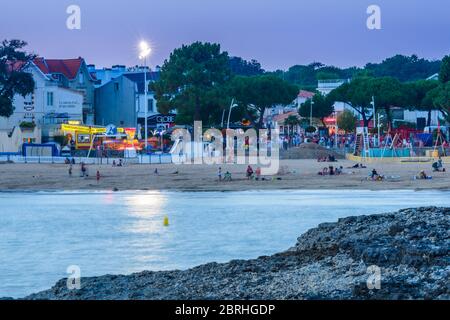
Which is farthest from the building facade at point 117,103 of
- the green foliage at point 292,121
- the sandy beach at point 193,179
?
the sandy beach at point 193,179

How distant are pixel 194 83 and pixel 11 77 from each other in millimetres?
13385

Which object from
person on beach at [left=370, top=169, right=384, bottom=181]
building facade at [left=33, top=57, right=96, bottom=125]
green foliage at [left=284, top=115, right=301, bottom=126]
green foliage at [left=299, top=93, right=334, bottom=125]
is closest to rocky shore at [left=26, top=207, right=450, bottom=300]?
person on beach at [left=370, top=169, right=384, bottom=181]

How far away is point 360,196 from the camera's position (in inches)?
1524

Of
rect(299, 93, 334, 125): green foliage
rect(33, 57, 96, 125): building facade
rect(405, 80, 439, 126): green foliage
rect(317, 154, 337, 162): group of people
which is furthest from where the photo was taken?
rect(299, 93, 334, 125): green foliage

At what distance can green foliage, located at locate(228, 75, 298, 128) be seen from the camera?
8412 cm

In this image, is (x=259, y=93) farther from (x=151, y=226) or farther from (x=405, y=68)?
(x=405, y=68)

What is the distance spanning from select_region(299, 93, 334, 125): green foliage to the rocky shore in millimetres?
82713

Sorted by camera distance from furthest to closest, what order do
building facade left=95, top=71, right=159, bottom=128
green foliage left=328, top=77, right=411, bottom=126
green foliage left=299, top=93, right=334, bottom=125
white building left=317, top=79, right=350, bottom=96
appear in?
white building left=317, top=79, right=350, bottom=96 < green foliage left=299, top=93, right=334, bottom=125 < building facade left=95, top=71, right=159, bottom=128 < green foliage left=328, top=77, right=411, bottom=126

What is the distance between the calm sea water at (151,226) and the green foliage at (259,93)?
4290 cm

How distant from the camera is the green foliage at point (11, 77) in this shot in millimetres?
69500

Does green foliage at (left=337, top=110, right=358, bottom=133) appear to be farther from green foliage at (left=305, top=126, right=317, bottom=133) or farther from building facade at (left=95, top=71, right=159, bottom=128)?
building facade at (left=95, top=71, right=159, bottom=128)

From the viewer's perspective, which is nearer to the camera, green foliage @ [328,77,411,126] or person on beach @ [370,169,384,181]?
person on beach @ [370,169,384,181]
